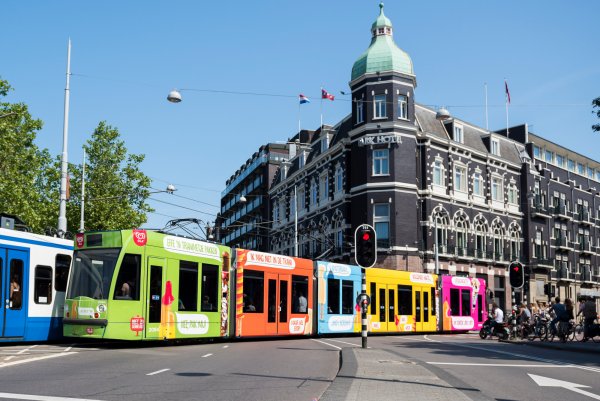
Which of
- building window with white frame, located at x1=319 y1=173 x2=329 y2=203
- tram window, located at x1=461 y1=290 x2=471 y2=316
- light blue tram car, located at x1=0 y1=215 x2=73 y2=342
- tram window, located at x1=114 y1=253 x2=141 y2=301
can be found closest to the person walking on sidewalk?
tram window, located at x1=461 y1=290 x2=471 y2=316

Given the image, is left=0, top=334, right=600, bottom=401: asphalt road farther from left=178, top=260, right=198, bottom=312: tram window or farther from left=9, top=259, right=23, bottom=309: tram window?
left=178, top=260, right=198, bottom=312: tram window

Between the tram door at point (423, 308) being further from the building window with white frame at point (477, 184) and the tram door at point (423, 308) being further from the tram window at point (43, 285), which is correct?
the building window with white frame at point (477, 184)

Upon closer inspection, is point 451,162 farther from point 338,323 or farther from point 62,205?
point 62,205

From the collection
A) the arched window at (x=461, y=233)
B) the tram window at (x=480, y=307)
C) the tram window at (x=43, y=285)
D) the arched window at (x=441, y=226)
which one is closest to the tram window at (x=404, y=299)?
the tram window at (x=480, y=307)

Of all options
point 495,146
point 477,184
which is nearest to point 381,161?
point 477,184

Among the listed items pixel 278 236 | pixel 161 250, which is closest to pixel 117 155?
pixel 278 236

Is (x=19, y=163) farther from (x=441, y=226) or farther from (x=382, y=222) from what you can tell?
(x=441, y=226)

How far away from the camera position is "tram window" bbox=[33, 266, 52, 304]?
19.1 metres

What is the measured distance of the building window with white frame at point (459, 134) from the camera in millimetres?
58694

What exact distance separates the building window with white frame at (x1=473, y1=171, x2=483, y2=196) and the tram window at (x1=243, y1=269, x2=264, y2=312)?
38.5 meters

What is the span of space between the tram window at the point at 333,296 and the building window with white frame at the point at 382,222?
22.7 metres

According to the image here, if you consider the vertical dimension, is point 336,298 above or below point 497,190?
below

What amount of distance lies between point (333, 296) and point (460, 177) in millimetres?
32470

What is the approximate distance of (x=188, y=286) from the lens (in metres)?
20.5
